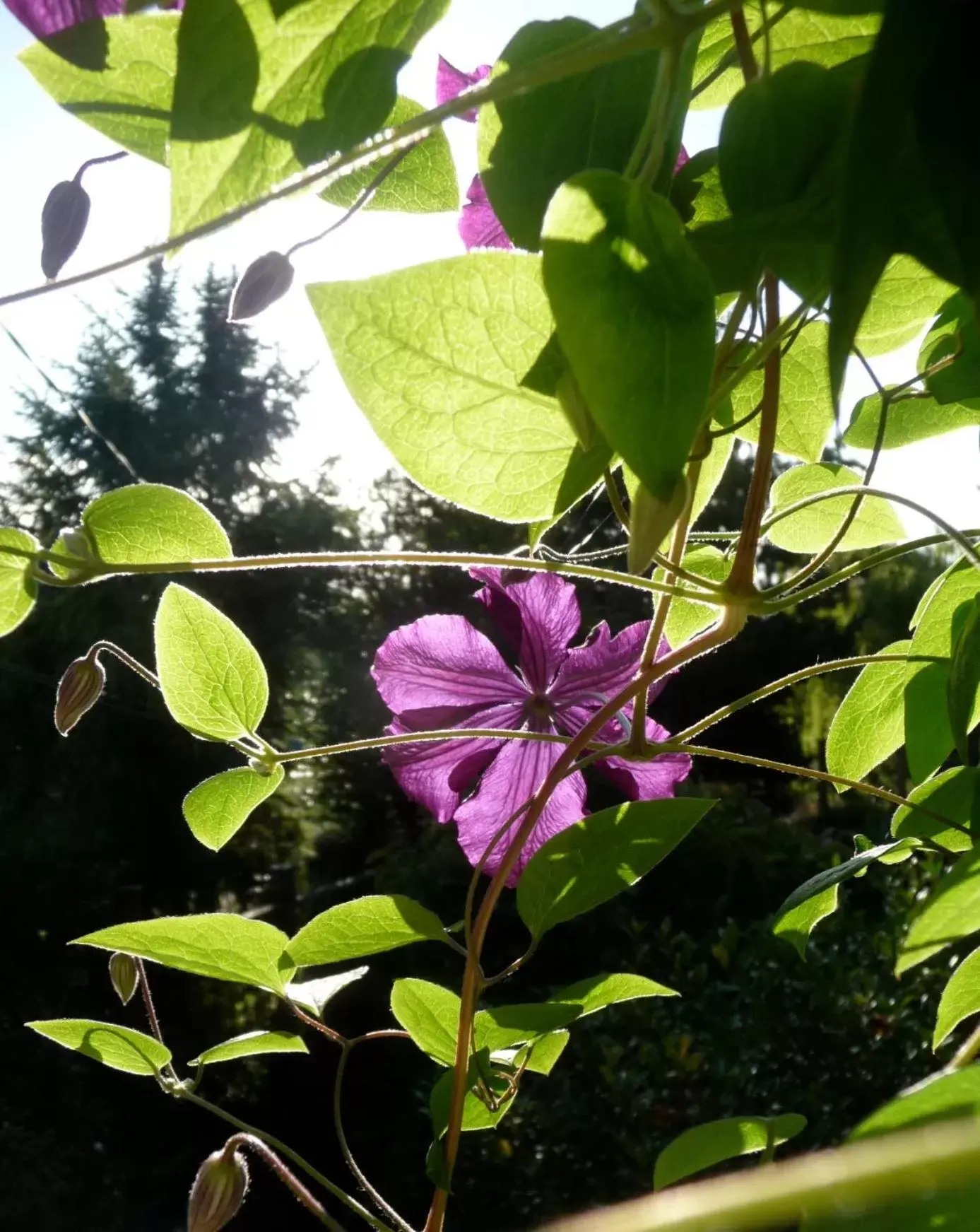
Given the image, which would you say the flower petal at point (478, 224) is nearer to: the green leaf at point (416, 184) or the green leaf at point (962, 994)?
the green leaf at point (416, 184)

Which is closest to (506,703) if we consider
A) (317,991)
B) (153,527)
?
(317,991)

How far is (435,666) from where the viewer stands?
499mm

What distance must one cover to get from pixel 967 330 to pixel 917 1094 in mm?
196

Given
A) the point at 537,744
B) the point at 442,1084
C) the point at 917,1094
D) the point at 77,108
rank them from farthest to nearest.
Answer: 1. the point at 537,744
2. the point at 442,1084
3. the point at 77,108
4. the point at 917,1094

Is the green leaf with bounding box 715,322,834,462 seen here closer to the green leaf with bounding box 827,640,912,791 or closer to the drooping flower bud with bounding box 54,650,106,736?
the green leaf with bounding box 827,640,912,791

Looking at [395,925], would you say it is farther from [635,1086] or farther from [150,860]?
[150,860]

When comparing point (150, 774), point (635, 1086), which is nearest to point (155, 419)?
point (150, 774)

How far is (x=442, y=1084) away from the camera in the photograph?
307 millimetres

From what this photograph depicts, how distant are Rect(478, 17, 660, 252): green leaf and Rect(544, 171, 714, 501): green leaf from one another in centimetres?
4

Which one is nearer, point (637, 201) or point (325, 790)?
point (637, 201)

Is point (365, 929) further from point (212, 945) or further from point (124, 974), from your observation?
point (124, 974)

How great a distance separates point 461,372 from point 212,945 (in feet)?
0.62

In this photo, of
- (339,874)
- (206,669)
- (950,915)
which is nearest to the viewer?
(950,915)

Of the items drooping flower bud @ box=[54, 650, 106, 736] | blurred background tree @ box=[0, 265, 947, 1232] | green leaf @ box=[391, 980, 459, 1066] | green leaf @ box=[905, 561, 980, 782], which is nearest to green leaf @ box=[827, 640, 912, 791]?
green leaf @ box=[905, 561, 980, 782]
